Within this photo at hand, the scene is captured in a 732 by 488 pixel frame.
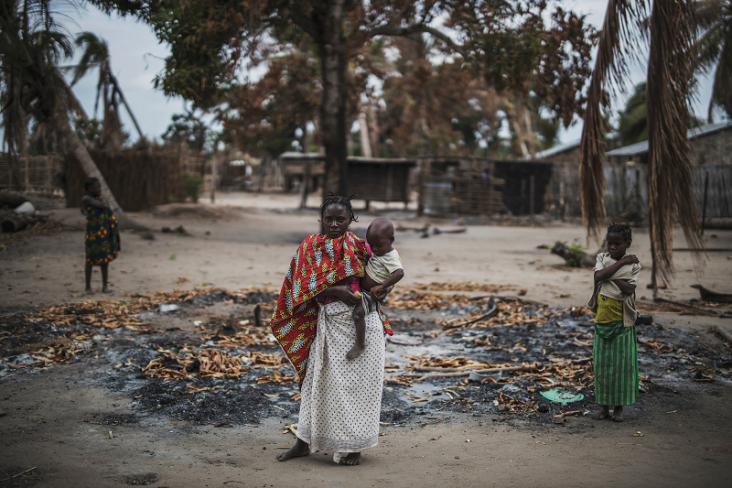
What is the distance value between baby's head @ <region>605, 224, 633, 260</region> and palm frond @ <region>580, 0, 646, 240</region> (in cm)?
150

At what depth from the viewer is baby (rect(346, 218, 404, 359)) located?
2.87m

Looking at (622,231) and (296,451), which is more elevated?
(622,231)

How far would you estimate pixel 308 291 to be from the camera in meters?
2.92

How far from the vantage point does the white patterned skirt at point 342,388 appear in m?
2.93

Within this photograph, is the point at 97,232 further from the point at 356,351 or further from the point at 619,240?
the point at 619,240

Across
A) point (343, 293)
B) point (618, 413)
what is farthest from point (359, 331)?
point (618, 413)

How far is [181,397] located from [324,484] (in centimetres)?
173

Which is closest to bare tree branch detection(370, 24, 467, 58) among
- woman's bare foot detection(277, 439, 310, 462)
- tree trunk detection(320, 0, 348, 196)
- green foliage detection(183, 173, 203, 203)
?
tree trunk detection(320, 0, 348, 196)

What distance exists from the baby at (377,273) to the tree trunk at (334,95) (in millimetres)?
10235

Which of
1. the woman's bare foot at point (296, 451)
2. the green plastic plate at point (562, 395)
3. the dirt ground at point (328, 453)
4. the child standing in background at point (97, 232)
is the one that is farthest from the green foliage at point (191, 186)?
the woman's bare foot at point (296, 451)

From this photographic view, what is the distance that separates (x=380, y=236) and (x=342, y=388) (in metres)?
0.81

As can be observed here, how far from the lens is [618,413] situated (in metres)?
3.62

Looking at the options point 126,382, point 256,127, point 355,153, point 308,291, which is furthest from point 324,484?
→ point 355,153

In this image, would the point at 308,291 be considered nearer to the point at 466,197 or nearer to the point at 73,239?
the point at 73,239
